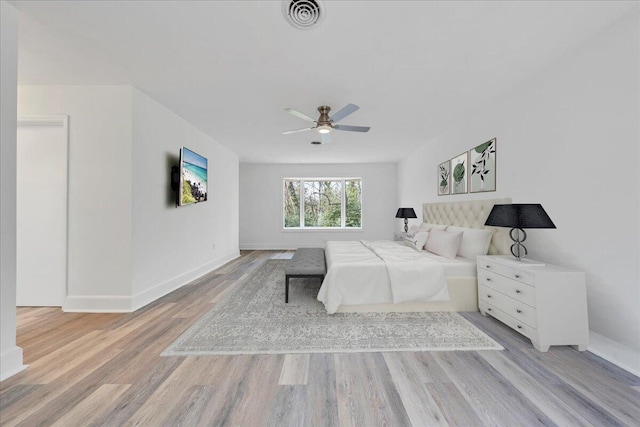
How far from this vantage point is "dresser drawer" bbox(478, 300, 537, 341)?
82.5 inches

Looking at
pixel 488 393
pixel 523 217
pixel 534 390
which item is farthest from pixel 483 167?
pixel 488 393

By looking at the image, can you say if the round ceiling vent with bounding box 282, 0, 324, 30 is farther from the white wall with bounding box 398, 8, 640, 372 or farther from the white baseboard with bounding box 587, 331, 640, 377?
the white baseboard with bounding box 587, 331, 640, 377

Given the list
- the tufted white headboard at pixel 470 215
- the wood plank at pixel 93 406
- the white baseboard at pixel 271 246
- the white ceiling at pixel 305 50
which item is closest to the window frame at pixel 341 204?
the white baseboard at pixel 271 246

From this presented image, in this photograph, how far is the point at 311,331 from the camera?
240 centimetres

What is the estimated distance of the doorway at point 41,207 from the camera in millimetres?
2928

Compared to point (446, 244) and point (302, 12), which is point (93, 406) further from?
point (446, 244)

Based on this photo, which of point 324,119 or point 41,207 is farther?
point 324,119

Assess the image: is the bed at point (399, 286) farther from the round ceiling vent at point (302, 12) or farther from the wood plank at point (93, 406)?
the round ceiling vent at point (302, 12)

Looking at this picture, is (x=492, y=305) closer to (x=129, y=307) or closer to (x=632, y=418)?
(x=632, y=418)

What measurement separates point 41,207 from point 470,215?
5.36 meters

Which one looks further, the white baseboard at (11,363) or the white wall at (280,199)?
the white wall at (280,199)

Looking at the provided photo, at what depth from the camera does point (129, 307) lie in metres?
2.90

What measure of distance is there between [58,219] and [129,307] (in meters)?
1.30

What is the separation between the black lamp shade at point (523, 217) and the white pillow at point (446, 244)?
102cm
